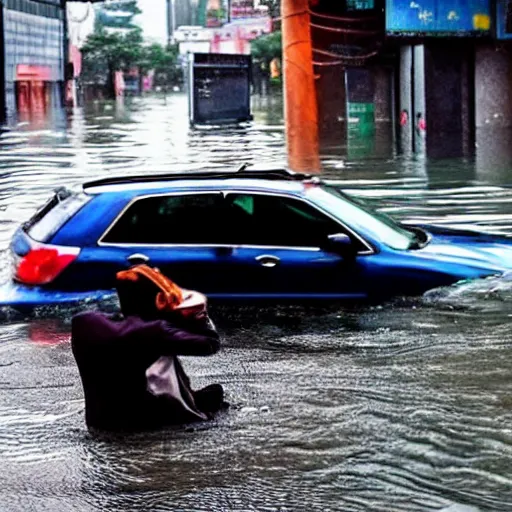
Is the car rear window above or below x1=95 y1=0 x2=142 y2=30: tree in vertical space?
below

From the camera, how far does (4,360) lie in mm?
8812

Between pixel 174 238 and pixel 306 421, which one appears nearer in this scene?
pixel 306 421

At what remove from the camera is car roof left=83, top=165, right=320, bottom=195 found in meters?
9.90

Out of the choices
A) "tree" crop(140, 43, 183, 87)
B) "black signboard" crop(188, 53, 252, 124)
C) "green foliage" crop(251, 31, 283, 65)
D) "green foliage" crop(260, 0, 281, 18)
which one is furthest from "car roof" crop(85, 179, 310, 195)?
"tree" crop(140, 43, 183, 87)

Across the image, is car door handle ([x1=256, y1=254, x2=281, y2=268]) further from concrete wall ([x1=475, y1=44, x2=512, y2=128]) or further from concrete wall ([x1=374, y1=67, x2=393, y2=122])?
concrete wall ([x1=374, y1=67, x2=393, y2=122])

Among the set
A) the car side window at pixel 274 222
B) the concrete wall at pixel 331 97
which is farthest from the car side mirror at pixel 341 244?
the concrete wall at pixel 331 97

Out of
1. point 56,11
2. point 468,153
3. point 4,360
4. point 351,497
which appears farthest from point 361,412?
point 56,11

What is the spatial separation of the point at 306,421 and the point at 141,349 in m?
1.30

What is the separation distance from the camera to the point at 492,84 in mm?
39094

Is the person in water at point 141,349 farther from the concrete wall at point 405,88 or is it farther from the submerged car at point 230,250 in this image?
the concrete wall at point 405,88

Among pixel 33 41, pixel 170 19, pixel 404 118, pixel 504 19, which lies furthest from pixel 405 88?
pixel 170 19

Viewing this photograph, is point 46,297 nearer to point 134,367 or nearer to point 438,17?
point 134,367

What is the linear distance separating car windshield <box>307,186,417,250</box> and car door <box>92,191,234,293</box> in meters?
0.82

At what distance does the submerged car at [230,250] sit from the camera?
973 centimetres
